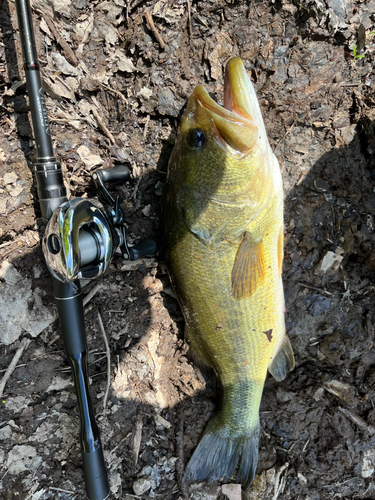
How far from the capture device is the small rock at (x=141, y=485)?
2.24m

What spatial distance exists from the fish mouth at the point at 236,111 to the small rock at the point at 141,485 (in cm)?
230

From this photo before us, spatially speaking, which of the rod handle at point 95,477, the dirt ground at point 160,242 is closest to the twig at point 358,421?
the dirt ground at point 160,242

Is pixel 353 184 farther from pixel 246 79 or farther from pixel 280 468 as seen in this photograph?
pixel 280 468

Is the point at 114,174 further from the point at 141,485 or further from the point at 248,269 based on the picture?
the point at 141,485

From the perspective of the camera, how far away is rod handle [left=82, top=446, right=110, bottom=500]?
190cm

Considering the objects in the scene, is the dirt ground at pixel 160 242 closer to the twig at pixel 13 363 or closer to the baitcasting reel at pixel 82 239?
the twig at pixel 13 363

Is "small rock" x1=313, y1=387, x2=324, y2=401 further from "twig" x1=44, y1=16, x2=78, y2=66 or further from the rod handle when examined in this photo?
"twig" x1=44, y1=16, x2=78, y2=66

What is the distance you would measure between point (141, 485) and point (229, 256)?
68.1 inches

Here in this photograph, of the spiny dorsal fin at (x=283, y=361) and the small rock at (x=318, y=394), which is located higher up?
the spiny dorsal fin at (x=283, y=361)

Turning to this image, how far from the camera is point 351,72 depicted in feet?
7.57

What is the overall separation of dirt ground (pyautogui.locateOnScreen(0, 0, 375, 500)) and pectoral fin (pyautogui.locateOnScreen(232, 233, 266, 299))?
523mm

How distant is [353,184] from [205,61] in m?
1.38

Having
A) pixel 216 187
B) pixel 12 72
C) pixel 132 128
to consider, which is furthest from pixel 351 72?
pixel 12 72

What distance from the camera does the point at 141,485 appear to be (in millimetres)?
2240
